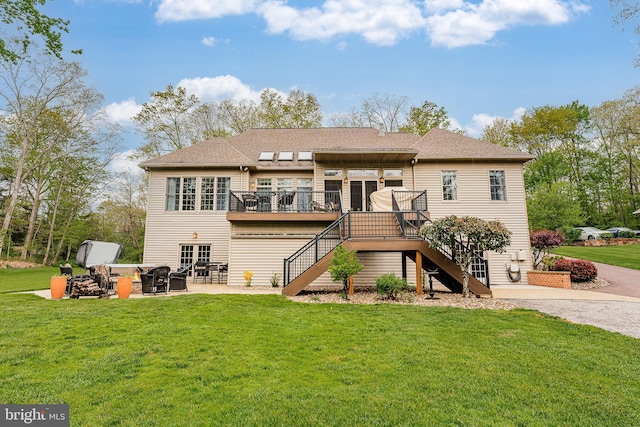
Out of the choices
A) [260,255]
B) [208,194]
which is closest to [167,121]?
[208,194]

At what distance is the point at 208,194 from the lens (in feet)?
45.8

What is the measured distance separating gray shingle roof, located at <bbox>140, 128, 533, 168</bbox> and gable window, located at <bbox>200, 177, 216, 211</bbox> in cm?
79

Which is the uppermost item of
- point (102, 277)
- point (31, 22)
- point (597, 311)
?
point (31, 22)

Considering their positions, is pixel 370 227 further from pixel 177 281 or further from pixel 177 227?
pixel 177 227

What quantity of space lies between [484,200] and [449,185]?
5.23 feet

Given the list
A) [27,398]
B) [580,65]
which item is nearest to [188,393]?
[27,398]

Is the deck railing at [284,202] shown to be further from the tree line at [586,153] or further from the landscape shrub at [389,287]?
the tree line at [586,153]

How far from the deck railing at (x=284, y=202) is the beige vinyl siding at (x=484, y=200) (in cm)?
405

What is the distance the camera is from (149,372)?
376cm

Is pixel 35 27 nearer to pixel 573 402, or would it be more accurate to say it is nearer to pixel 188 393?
pixel 188 393

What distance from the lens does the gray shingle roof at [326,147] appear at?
13367mm

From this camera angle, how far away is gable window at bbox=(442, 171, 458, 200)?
1347 cm

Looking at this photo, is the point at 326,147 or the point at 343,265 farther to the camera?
the point at 326,147

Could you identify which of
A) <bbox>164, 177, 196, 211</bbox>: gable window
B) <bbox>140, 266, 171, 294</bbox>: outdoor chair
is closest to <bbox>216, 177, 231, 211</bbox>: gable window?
<bbox>164, 177, 196, 211</bbox>: gable window
